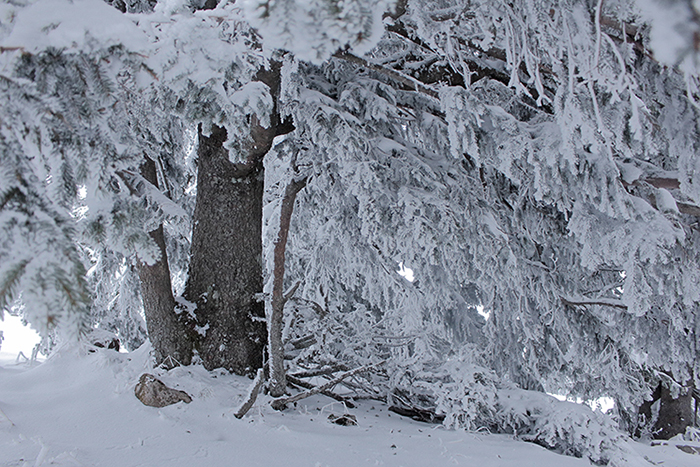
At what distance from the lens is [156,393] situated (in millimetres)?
2857

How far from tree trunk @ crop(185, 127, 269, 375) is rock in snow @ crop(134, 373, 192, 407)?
0.82 meters

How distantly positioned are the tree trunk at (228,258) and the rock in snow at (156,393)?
32.3 inches

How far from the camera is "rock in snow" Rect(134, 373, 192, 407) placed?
9.29ft

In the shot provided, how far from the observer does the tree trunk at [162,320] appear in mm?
3648

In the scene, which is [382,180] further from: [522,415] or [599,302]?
[599,302]

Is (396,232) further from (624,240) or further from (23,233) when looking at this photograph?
(23,233)

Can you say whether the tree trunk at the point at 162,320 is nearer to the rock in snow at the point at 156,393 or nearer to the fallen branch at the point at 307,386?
the rock in snow at the point at 156,393

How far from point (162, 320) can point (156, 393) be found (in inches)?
36.1

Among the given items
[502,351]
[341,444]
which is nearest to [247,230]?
[341,444]

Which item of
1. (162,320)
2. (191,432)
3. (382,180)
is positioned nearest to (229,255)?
(162,320)

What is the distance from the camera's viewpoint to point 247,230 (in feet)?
13.5

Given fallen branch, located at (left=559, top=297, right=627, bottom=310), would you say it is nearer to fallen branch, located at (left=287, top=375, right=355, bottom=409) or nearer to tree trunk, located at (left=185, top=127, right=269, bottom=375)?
fallen branch, located at (left=287, top=375, right=355, bottom=409)

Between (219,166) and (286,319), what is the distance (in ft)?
5.12

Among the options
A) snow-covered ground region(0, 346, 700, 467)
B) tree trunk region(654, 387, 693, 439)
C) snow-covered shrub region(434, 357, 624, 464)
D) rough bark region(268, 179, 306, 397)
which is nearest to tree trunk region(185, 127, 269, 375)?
snow-covered ground region(0, 346, 700, 467)
